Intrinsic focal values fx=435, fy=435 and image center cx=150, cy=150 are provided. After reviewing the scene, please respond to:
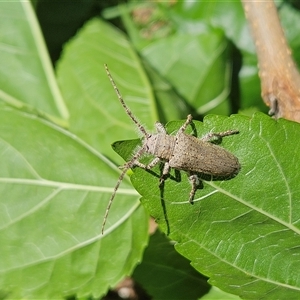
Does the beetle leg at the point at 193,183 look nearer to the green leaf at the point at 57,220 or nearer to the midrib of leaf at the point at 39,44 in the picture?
the green leaf at the point at 57,220

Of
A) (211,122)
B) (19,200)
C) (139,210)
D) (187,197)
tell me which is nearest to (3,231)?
(19,200)

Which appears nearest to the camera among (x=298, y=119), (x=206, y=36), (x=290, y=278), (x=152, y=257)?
(x=290, y=278)

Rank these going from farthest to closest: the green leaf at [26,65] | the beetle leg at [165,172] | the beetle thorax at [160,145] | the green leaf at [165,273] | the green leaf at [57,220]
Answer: the green leaf at [26,65], the green leaf at [165,273], the green leaf at [57,220], the beetle thorax at [160,145], the beetle leg at [165,172]

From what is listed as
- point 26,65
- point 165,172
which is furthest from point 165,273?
point 26,65

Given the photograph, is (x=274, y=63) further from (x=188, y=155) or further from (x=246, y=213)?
(x=246, y=213)

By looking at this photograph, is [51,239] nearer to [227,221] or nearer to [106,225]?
[106,225]

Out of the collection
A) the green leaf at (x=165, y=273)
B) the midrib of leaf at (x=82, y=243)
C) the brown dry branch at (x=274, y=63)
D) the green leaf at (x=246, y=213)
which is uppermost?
the brown dry branch at (x=274, y=63)

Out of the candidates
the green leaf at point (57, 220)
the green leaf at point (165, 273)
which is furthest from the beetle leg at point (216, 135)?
the green leaf at point (165, 273)
